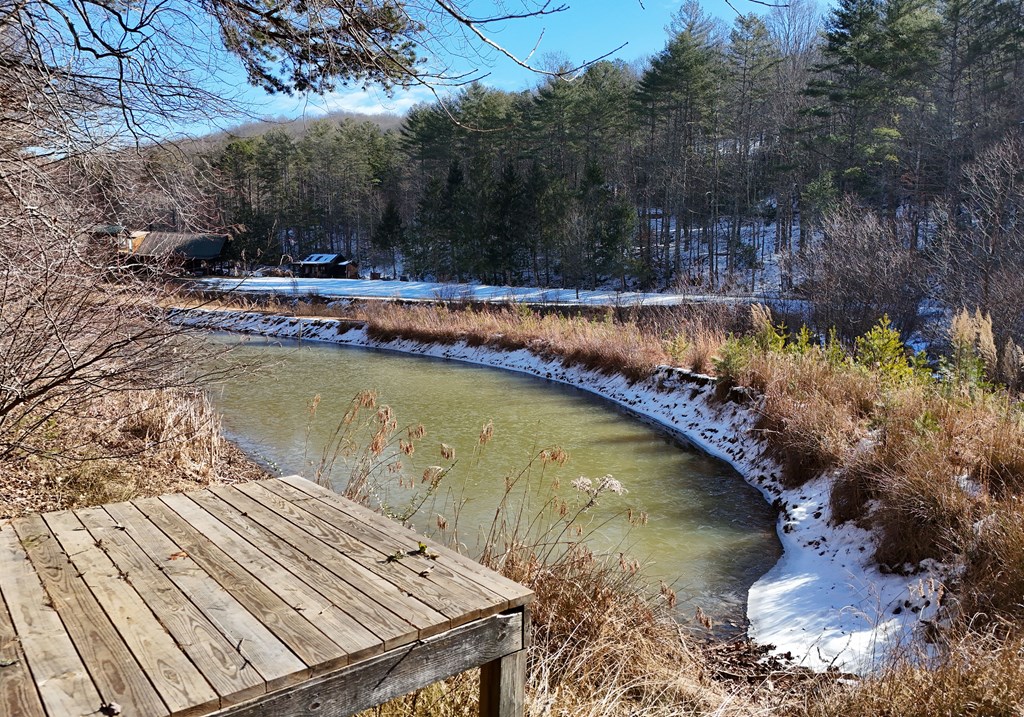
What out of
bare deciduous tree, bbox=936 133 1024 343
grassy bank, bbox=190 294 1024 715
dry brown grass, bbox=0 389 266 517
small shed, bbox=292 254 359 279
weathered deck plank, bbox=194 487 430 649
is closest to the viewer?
weathered deck plank, bbox=194 487 430 649

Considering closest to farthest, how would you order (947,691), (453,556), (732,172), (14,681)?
(14,681)
(453,556)
(947,691)
(732,172)

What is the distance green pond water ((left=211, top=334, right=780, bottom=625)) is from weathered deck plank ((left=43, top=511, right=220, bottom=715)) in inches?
86.7

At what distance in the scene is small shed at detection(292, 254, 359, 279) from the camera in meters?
46.9

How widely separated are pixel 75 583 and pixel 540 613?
2162mm

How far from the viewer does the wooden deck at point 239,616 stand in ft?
5.66

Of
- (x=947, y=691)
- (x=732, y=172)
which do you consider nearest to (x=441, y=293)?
(x=732, y=172)

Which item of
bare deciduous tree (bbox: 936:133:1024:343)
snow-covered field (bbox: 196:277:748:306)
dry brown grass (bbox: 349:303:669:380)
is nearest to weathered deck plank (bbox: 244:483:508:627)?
dry brown grass (bbox: 349:303:669:380)

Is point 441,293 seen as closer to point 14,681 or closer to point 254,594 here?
point 254,594

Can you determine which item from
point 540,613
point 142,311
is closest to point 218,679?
point 540,613

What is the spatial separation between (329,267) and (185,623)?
154 ft

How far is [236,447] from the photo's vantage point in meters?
9.02

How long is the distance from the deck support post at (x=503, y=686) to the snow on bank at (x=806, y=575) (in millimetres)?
1914

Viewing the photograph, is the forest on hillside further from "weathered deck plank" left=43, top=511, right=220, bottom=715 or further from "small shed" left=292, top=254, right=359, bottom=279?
"weathered deck plank" left=43, top=511, right=220, bottom=715

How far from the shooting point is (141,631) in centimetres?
193
